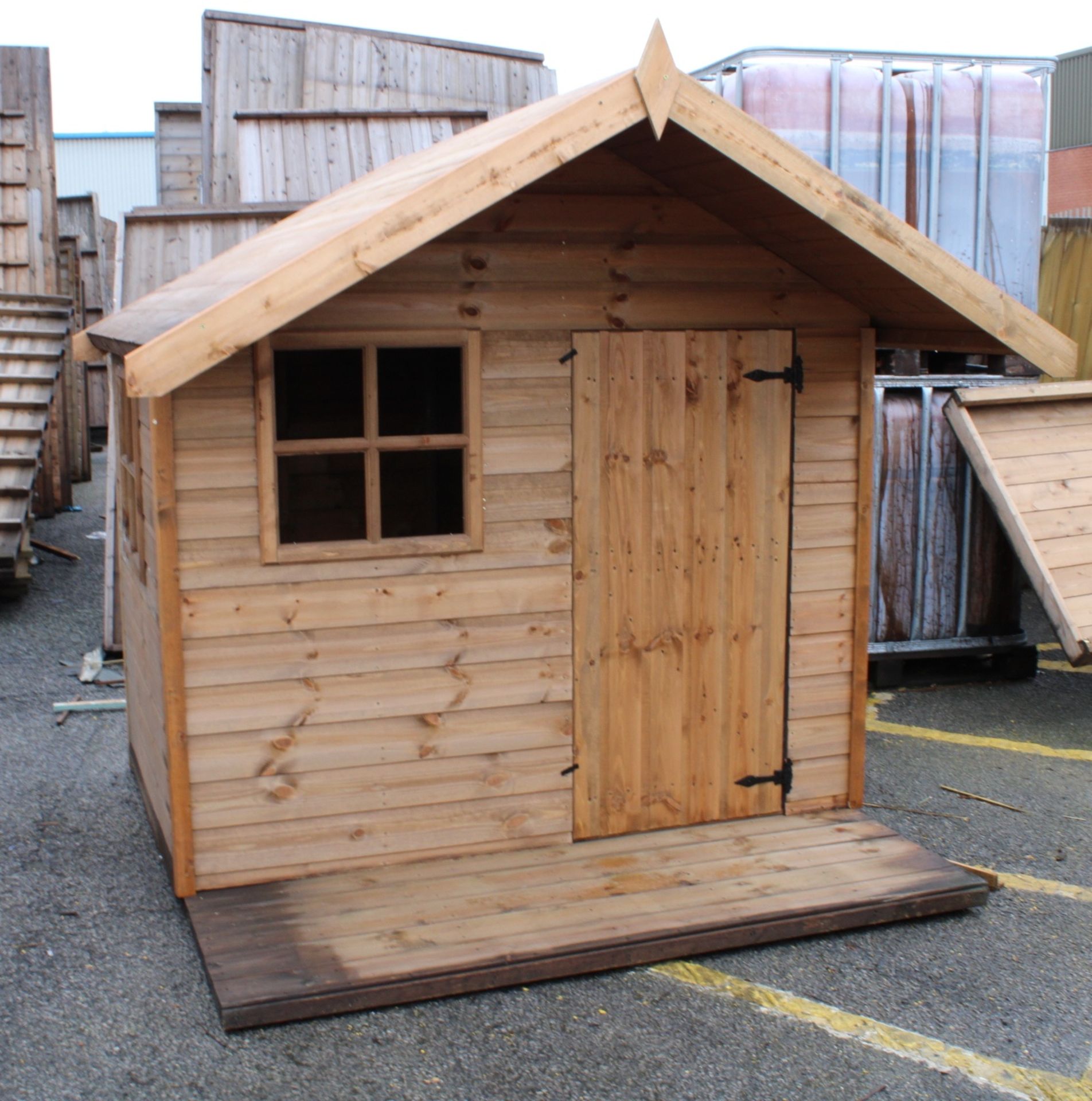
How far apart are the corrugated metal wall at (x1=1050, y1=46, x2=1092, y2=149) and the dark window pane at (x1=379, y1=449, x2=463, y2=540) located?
28347 mm

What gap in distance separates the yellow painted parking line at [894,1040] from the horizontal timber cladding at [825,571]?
139 cm

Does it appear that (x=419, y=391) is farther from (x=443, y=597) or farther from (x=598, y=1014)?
(x=598, y=1014)

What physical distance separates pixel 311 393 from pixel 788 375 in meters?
Result: 2.38

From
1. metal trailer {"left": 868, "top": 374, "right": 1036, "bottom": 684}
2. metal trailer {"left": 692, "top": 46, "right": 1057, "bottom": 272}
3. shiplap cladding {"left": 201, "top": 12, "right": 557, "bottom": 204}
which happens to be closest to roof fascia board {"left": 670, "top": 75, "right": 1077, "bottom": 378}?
metal trailer {"left": 868, "top": 374, "right": 1036, "bottom": 684}

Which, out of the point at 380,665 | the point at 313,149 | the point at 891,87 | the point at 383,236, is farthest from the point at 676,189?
the point at 313,149

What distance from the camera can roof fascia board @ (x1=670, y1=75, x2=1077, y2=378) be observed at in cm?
449

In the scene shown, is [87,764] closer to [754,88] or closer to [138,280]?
[138,280]

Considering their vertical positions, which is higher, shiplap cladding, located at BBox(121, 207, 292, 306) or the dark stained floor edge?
shiplap cladding, located at BBox(121, 207, 292, 306)

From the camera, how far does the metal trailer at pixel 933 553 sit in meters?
8.25

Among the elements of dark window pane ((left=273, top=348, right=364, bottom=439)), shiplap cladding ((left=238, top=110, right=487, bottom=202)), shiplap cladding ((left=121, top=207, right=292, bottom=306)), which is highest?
shiplap cladding ((left=238, top=110, right=487, bottom=202))

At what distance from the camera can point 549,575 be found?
5289 mm

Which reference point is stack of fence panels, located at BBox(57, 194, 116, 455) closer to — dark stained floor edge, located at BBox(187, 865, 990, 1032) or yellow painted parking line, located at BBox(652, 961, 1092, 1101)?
dark stained floor edge, located at BBox(187, 865, 990, 1032)

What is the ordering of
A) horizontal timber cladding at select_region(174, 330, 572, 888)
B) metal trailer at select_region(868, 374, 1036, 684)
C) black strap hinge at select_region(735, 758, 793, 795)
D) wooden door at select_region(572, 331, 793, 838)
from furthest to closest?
1. metal trailer at select_region(868, 374, 1036, 684)
2. black strap hinge at select_region(735, 758, 793, 795)
3. wooden door at select_region(572, 331, 793, 838)
4. horizontal timber cladding at select_region(174, 330, 572, 888)

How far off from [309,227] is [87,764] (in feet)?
11.0
